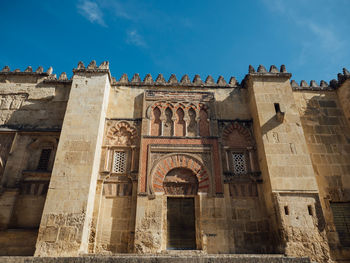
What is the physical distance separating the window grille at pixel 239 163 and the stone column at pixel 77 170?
3.98m

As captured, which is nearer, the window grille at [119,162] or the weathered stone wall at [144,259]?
the weathered stone wall at [144,259]

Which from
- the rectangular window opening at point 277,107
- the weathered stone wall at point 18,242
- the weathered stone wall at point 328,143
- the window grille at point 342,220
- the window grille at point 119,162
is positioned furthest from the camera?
the rectangular window opening at point 277,107

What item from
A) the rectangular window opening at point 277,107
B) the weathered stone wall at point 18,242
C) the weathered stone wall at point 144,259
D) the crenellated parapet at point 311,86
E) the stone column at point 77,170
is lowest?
the weathered stone wall at point 144,259

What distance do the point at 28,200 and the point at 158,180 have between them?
3.51 metres

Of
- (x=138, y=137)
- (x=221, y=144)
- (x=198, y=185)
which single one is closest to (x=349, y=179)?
(x=221, y=144)

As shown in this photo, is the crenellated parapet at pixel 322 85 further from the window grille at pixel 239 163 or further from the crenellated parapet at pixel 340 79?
the window grille at pixel 239 163

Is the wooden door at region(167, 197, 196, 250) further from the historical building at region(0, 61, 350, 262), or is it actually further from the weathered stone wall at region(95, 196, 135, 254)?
the weathered stone wall at region(95, 196, 135, 254)

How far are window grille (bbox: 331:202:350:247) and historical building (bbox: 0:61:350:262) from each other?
27 mm

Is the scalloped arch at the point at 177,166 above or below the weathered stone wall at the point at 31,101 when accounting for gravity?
below

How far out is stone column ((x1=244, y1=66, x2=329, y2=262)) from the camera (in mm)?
5531

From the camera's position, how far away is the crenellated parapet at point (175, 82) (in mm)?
8109

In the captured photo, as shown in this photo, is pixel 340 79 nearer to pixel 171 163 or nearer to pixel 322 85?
pixel 322 85

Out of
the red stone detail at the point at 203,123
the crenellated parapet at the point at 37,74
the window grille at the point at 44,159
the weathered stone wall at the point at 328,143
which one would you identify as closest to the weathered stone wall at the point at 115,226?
the window grille at the point at 44,159

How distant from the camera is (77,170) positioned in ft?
19.9
